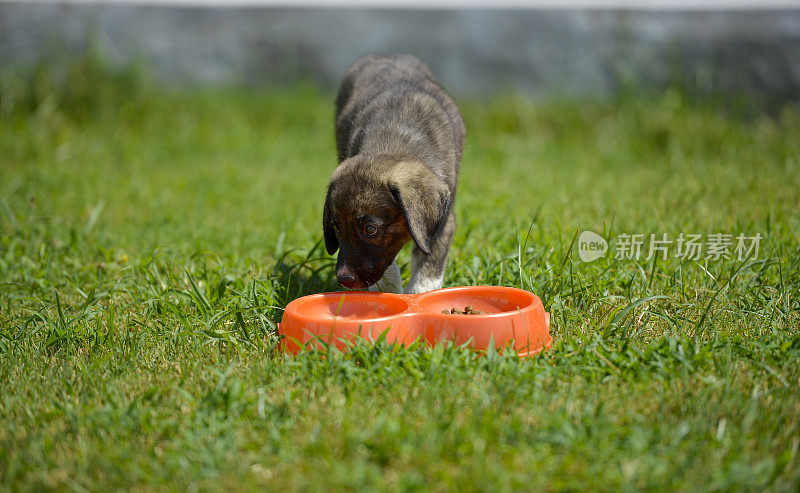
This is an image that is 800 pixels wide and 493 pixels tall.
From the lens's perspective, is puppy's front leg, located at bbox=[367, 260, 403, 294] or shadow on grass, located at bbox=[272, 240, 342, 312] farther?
puppy's front leg, located at bbox=[367, 260, 403, 294]

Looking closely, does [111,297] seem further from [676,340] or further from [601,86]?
[601,86]

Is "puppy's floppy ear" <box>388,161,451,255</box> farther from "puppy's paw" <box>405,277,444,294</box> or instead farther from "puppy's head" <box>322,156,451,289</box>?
"puppy's paw" <box>405,277,444,294</box>

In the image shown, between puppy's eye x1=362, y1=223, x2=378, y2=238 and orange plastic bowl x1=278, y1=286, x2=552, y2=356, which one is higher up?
puppy's eye x1=362, y1=223, x2=378, y2=238

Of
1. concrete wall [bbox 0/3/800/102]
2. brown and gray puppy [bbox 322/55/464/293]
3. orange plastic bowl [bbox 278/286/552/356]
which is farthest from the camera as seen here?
concrete wall [bbox 0/3/800/102]

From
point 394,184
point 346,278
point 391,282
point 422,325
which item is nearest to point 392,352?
point 422,325

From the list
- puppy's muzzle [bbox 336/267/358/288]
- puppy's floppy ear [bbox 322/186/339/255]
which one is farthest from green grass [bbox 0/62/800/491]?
puppy's muzzle [bbox 336/267/358/288]

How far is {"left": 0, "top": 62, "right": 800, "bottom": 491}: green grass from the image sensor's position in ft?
6.80

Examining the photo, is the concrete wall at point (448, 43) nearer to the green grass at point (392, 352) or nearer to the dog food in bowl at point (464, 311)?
the green grass at point (392, 352)

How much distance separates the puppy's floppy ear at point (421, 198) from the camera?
291 centimetres

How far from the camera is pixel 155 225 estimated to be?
4902 millimetres

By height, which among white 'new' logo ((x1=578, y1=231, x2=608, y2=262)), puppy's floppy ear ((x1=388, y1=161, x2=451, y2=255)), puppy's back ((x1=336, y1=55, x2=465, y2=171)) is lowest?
white 'new' logo ((x1=578, y1=231, x2=608, y2=262))

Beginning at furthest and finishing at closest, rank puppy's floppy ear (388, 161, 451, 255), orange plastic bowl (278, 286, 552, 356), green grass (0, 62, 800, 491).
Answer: puppy's floppy ear (388, 161, 451, 255) → orange plastic bowl (278, 286, 552, 356) → green grass (0, 62, 800, 491)

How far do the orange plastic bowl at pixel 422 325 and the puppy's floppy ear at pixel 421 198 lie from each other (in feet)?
0.97

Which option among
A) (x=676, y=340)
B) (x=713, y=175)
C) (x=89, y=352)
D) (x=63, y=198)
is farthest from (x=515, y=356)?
(x=63, y=198)
